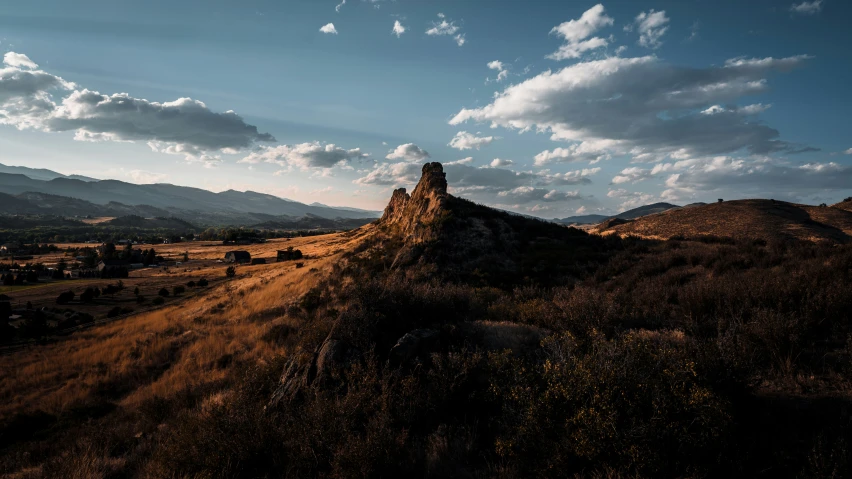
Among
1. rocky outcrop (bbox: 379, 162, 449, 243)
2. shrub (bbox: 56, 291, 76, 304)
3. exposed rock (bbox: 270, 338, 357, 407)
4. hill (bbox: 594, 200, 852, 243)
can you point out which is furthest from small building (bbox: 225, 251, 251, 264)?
exposed rock (bbox: 270, 338, 357, 407)

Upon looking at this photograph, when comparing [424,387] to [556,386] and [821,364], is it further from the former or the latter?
[821,364]

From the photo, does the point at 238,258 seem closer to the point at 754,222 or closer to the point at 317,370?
the point at 317,370

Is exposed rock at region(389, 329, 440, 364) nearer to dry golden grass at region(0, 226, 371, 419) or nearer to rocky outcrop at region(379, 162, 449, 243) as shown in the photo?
dry golden grass at region(0, 226, 371, 419)

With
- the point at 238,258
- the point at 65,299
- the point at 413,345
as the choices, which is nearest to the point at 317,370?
the point at 413,345

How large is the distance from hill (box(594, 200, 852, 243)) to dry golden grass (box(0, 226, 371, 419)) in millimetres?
44202

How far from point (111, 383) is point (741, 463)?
64.9ft

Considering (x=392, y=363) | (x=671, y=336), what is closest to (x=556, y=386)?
(x=392, y=363)

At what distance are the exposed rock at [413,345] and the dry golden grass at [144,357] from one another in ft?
18.7

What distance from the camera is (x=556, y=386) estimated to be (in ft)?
16.6

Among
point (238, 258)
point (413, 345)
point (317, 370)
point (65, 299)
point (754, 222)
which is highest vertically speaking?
point (754, 222)

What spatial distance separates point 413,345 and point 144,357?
15.9m

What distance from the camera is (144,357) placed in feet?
53.7

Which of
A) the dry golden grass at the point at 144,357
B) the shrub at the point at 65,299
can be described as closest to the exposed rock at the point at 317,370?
the dry golden grass at the point at 144,357

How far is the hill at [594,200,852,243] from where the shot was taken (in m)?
42.4
